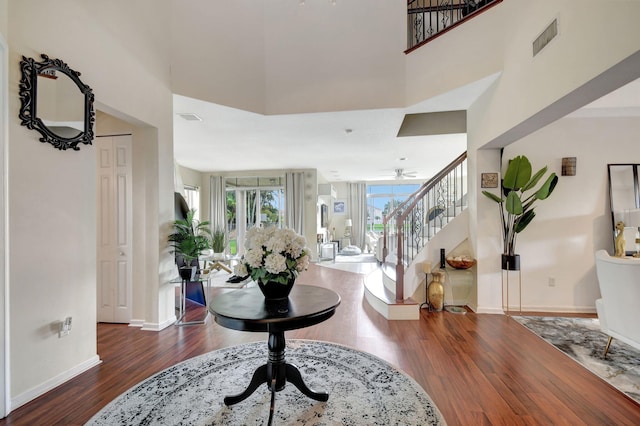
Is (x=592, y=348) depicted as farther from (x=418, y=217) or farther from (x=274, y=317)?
(x=274, y=317)

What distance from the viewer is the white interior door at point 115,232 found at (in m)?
3.63

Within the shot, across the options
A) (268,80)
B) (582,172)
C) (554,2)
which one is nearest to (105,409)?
(268,80)

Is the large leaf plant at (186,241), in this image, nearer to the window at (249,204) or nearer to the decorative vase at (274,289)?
the decorative vase at (274,289)

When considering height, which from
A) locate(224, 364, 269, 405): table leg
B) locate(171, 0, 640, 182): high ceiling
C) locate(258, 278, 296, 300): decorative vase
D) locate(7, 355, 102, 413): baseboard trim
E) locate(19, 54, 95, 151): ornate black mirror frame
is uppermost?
locate(171, 0, 640, 182): high ceiling

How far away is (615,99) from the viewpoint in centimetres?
373

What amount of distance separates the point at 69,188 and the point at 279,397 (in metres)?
2.38

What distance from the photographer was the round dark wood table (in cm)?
165

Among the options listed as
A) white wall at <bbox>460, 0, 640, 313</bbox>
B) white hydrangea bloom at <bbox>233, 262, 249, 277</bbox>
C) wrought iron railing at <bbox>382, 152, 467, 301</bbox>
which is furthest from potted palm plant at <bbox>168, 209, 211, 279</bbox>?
white wall at <bbox>460, 0, 640, 313</bbox>

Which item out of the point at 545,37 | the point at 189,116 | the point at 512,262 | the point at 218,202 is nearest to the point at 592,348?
the point at 512,262

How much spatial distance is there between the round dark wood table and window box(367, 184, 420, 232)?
10367 millimetres

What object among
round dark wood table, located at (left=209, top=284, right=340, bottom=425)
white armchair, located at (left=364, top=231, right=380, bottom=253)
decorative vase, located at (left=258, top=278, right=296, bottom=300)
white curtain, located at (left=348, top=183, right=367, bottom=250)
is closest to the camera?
round dark wood table, located at (left=209, top=284, right=340, bottom=425)

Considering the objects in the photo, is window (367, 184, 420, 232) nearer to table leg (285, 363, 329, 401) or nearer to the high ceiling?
the high ceiling

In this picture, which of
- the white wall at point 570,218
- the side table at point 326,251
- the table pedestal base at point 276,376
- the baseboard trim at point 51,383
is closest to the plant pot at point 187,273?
the baseboard trim at point 51,383

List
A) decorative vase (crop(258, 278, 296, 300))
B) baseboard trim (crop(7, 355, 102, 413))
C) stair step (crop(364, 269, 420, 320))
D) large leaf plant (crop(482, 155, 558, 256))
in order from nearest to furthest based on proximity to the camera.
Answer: decorative vase (crop(258, 278, 296, 300)), baseboard trim (crop(7, 355, 102, 413)), large leaf plant (crop(482, 155, 558, 256)), stair step (crop(364, 269, 420, 320))
